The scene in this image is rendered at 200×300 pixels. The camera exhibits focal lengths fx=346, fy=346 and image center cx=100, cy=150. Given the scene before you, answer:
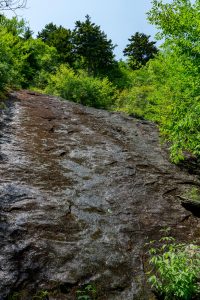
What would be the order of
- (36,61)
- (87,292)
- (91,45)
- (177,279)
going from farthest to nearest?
(91,45)
(36,61)
(87,292)
(177,279)

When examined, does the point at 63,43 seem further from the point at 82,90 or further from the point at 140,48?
the point at 82,90

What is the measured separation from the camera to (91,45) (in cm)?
4094

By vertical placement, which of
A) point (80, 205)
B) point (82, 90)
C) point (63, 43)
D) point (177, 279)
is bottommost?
point (80, 205)

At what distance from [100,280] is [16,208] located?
2.42 m

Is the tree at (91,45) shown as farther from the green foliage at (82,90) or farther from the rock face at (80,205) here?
the rock face at (80,205)

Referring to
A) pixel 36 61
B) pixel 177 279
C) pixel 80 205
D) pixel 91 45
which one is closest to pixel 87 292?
pixel 177 279

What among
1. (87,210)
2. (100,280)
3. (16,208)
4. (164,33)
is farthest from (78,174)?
(164,33)

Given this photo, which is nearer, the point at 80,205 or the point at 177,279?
the point at 177,279

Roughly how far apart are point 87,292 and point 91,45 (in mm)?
38354

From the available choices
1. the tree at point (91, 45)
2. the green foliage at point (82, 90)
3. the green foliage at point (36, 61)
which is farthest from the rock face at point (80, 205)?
the tree at point (91, 45)

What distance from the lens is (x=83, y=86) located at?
25484mm

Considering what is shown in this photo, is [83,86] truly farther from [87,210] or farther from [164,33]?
[87,210]

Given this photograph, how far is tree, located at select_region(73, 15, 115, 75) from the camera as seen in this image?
1603 inches

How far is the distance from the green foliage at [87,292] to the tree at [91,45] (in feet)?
123
